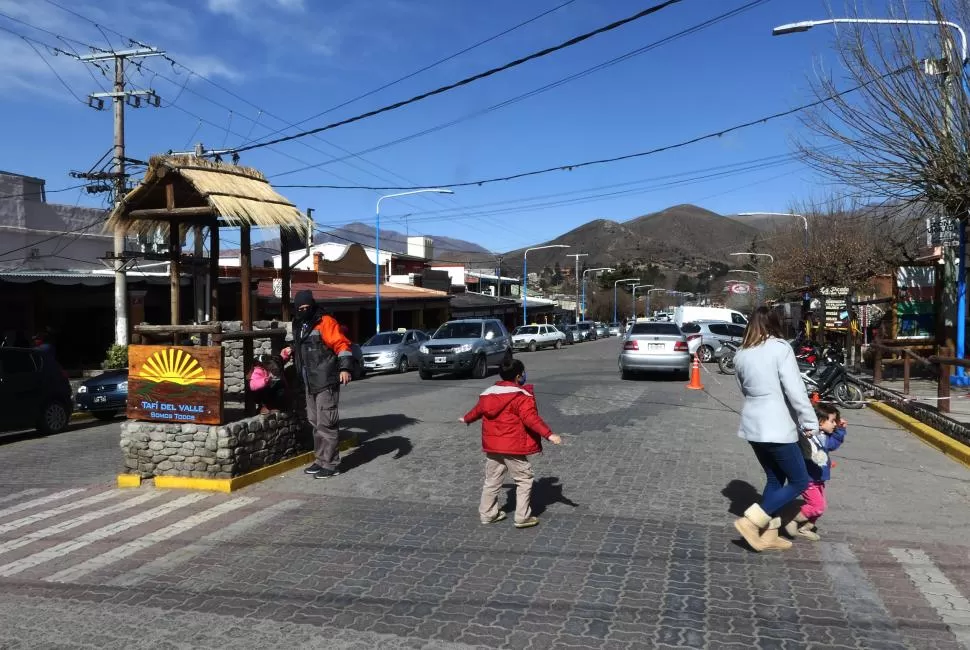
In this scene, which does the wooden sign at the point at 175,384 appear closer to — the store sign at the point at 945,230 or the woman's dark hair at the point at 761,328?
the woman's dark hair at the point at 761,328

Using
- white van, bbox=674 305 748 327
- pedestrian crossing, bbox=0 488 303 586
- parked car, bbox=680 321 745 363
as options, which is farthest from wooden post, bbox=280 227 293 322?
white van, bbox=674 305 748 327

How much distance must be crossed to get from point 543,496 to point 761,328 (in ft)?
9.60

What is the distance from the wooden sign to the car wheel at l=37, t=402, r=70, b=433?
558 centimetres

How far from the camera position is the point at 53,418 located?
13172 mm

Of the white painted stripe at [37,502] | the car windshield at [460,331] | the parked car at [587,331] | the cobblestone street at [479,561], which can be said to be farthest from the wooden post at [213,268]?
the parked car at [587,331]

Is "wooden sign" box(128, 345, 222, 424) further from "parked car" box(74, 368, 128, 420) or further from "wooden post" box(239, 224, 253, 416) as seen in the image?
"parked car" box(74, 368, 128, 420)

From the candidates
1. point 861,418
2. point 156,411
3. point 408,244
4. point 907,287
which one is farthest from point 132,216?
point 408,244

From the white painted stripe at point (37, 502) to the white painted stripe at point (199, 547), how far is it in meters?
2.39

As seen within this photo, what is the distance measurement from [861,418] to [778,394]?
363 inches

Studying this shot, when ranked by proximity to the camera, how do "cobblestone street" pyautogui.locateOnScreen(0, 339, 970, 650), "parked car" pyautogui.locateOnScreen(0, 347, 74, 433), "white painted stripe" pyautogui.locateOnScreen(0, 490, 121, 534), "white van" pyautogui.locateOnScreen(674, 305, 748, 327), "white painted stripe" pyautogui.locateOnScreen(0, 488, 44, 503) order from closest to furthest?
"cobblestone street" pyautogui.locateOnScreen(0, 339, 970, 650) < "white painted stripe" pyautogui.locateOnScreen(0, 490, 121, 534) < "white painted stripe" pyautogui.locateOnScreen(0, 488, 44, 503) < "parked car" pyautogui.locateOnScreen(0, 347, 74, 433) < "white van" pyautogui.locateOnScreen(674, 305, 748, 327)

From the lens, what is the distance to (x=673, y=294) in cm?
14112

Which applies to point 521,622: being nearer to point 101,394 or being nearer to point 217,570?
point 217,570

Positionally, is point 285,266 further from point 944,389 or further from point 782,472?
point 944,389

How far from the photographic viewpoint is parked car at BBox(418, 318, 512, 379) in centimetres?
2145
